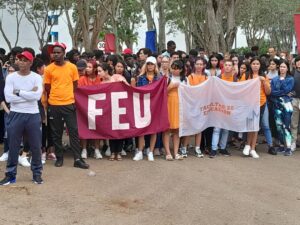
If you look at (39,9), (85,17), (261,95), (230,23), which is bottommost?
(261,95)

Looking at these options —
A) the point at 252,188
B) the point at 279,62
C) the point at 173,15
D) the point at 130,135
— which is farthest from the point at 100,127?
the point at 173,15

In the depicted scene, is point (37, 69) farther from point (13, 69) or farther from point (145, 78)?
point (145, 78)

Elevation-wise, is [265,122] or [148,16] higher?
[148,16]

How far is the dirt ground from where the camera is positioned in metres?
5.97

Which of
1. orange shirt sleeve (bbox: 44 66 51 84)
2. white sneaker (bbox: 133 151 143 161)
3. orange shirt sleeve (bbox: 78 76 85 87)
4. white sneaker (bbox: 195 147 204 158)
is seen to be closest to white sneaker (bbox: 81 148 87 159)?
white sneaker (bbox: 133 151 143 161)

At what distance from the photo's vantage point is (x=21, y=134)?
23.0ft

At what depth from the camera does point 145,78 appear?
9.04 meters

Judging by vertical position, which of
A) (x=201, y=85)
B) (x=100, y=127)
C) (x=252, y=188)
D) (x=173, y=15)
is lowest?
(x=252, y=188)

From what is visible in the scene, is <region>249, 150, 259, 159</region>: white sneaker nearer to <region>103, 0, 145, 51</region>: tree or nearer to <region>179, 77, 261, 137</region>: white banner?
<region>179, 77, 261, 137</region>: white banner

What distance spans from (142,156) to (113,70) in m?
1.66

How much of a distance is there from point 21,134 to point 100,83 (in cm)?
226

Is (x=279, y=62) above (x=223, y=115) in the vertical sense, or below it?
above

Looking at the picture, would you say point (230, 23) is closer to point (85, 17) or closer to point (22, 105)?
point (85, 17)

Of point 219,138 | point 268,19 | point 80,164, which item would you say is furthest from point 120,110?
point 268,19
